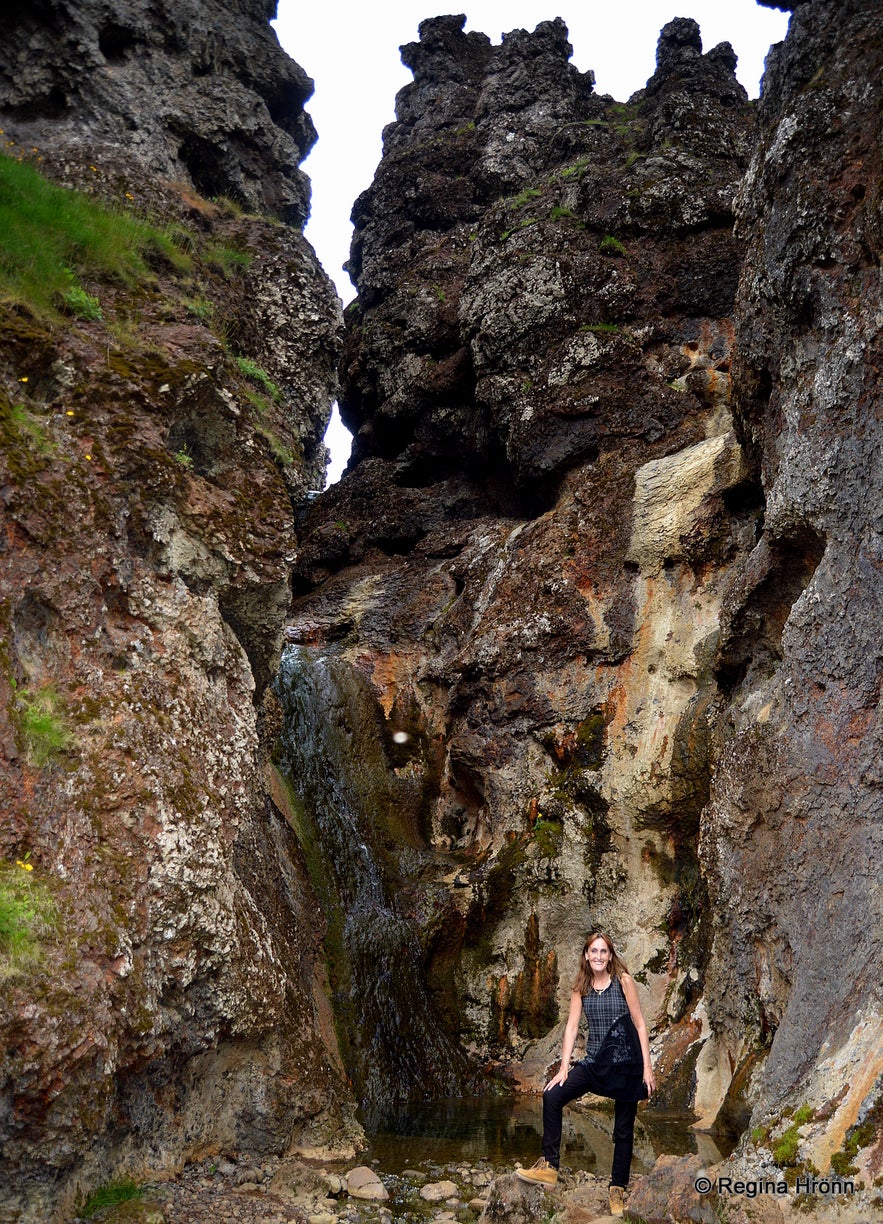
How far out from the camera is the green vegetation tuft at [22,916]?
7.15 metres

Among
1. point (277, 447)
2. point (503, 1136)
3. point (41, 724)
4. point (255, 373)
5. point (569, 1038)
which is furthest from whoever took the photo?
point (255, 373)

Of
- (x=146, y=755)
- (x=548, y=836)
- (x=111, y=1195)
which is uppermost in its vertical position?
(x=146, y=755)

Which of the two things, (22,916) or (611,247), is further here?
(611,247)

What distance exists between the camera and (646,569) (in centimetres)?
1625

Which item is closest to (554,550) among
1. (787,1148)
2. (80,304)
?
(80,304)

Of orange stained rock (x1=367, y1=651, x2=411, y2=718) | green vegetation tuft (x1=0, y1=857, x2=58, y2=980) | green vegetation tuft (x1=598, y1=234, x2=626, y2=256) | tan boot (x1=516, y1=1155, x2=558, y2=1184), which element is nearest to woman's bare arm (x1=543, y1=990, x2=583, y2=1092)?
tan boot (x1=516, y1=1155, x2=558, y2=1184)

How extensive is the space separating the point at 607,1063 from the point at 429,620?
1247cm

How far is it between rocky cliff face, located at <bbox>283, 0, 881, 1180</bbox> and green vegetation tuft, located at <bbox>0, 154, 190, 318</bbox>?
311 inches

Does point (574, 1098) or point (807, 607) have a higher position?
point (807, 607)

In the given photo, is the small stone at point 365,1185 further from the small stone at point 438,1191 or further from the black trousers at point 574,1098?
the black trousers at point 574,1098

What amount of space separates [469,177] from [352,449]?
9.10m

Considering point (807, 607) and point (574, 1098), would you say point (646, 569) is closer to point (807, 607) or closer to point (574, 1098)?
point (807, 607)

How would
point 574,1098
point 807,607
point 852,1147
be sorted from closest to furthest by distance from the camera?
point 852,1147 < point 574,1098 < point 807,607

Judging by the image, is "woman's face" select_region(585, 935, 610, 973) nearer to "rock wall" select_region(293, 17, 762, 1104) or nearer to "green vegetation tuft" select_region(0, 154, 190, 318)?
"rock wall" select_region(293, 17, 762, 1104)
